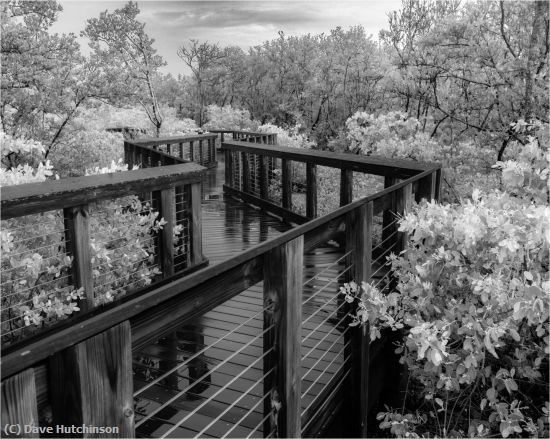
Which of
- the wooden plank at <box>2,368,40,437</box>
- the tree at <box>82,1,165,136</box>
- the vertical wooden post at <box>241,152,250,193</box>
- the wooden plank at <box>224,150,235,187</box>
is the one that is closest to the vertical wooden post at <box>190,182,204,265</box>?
the wooden plank at <box>2,368,40,437</box>

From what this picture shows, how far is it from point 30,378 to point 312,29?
101 ft

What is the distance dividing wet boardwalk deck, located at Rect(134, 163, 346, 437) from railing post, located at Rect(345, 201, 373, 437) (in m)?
0.12

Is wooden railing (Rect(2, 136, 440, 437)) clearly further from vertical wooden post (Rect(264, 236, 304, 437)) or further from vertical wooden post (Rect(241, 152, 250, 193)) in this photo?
vertical wooden post (Rect(241, 152, 250, 193))

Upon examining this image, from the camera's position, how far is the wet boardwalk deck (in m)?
2.81

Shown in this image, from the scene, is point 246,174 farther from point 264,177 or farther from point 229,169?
point 229,169

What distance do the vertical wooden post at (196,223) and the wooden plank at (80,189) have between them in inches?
10.8

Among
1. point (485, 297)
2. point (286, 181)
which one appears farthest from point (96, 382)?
point (286, 181)

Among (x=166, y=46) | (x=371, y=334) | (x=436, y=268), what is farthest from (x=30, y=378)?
(x=166, y=46)

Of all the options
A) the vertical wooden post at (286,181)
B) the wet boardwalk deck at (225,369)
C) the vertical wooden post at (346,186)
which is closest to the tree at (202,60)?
the vertical wooden post at (286,181)

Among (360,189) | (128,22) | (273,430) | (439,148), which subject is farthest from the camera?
(128,22)

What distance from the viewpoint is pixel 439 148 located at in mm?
11078

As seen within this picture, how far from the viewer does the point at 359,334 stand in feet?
11.0

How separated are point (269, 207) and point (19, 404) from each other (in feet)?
24.4

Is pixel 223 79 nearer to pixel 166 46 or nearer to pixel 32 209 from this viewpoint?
pixel 166 46
